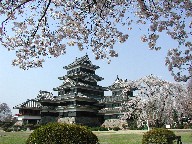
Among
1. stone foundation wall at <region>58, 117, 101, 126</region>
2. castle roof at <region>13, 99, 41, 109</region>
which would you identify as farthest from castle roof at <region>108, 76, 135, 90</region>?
castle roof at <region>13, 99, 41, 109</region>

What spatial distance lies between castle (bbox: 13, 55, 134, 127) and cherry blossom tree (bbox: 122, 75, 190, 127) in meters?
6.45

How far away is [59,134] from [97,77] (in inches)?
2144

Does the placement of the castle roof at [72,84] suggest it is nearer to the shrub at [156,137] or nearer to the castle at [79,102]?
the castle at [79,102]

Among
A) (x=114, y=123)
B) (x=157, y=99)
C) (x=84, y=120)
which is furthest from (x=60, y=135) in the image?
(x=84, y=120)

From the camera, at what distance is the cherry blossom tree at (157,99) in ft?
138

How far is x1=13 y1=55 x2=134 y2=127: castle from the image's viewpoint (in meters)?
55.7

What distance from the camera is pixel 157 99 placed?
139 ft

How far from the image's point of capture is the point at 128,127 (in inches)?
2009

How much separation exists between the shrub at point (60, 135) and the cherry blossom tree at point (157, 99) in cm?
3073

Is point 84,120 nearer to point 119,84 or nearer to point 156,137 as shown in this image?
point 119,84

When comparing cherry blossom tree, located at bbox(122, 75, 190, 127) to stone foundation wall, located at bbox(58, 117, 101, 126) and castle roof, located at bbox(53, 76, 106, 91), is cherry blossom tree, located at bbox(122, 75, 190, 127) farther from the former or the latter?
castle roof, located at bbox(53, 76, 106, 91)

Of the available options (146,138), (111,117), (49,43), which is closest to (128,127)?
(111,117)

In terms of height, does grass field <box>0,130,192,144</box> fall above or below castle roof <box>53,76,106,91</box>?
below

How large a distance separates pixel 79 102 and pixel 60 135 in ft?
157
